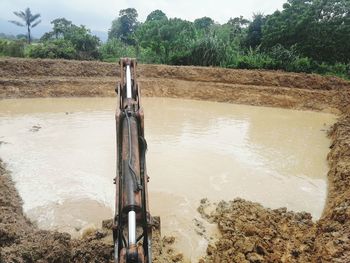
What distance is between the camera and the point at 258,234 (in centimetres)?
633

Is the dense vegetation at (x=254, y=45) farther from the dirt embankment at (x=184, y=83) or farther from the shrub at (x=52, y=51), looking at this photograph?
the dirt embankment at (x=184, y=83)

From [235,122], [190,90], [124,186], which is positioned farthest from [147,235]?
[190,90]

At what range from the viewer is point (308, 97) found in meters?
Result: 18.3

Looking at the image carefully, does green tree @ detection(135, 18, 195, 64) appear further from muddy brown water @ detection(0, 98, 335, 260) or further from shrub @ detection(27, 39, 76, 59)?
muddy brown water @ detection(0, 98, 335, 260)

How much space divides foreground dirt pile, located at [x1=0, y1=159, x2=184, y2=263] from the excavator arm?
114cm

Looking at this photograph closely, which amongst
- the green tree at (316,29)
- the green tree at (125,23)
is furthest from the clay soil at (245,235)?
the green tree at (125,23)

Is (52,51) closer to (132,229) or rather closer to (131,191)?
(131,191)

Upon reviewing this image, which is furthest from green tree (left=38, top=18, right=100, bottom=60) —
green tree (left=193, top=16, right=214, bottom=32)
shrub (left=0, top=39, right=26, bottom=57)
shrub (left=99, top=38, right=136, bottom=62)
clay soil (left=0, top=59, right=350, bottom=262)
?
clay soil (left=0, top=59, right=350, bottom=262)

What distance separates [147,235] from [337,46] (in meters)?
22.3

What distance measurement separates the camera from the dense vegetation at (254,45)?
72.5ft

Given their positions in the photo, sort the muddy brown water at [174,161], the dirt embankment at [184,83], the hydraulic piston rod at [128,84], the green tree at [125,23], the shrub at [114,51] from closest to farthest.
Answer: the hydraulic piston rod at [128,84] < the muddy brown water at [174,161] < the dirt embankment at [184,83] < the shrub at [114,51] < the green tree at [125,23]

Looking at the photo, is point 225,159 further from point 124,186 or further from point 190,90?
point 190,90

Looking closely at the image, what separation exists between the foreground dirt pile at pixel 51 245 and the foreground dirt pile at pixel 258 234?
0.77m

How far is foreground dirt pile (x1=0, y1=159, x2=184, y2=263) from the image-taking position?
15.2 feet
